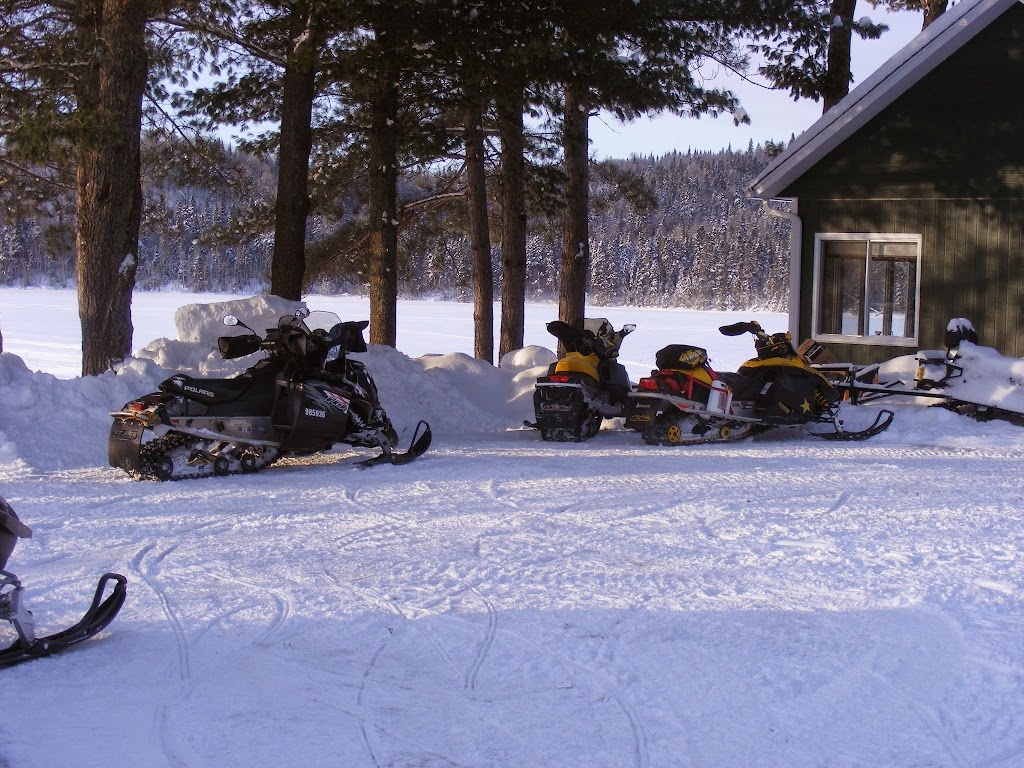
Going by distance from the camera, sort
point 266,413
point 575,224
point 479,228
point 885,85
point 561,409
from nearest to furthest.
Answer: point 266,413
point 561,409
point 885,85
point 575,224
point 479,228

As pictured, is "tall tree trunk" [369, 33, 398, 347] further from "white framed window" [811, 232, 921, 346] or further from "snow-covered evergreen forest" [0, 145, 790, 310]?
"white framed window" [811, 232, 921, 346]

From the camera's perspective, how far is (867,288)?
14766 mm

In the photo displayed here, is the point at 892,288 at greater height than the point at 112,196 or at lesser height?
lesser

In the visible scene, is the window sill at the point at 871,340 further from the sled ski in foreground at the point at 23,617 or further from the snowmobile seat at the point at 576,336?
the sled ski in foreground at the point at 23,617

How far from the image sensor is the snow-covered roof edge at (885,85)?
13625 mm

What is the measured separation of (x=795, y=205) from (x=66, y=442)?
10079 millimetres

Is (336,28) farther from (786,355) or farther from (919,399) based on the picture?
(919,399)

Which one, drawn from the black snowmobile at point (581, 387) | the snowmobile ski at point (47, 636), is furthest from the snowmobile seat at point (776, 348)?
the snowmobile ski at point (47, 636)

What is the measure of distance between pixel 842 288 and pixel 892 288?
654 millimetres

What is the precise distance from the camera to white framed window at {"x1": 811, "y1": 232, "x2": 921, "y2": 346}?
14492mm

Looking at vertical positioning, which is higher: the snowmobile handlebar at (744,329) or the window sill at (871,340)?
the snowmobile handlebar at (744,329)

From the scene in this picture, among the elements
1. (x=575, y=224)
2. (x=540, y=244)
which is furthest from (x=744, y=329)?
(x=540, y=244)

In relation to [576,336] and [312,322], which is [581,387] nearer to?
[576,336]

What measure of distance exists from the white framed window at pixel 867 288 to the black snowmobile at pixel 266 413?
24.8 ft
